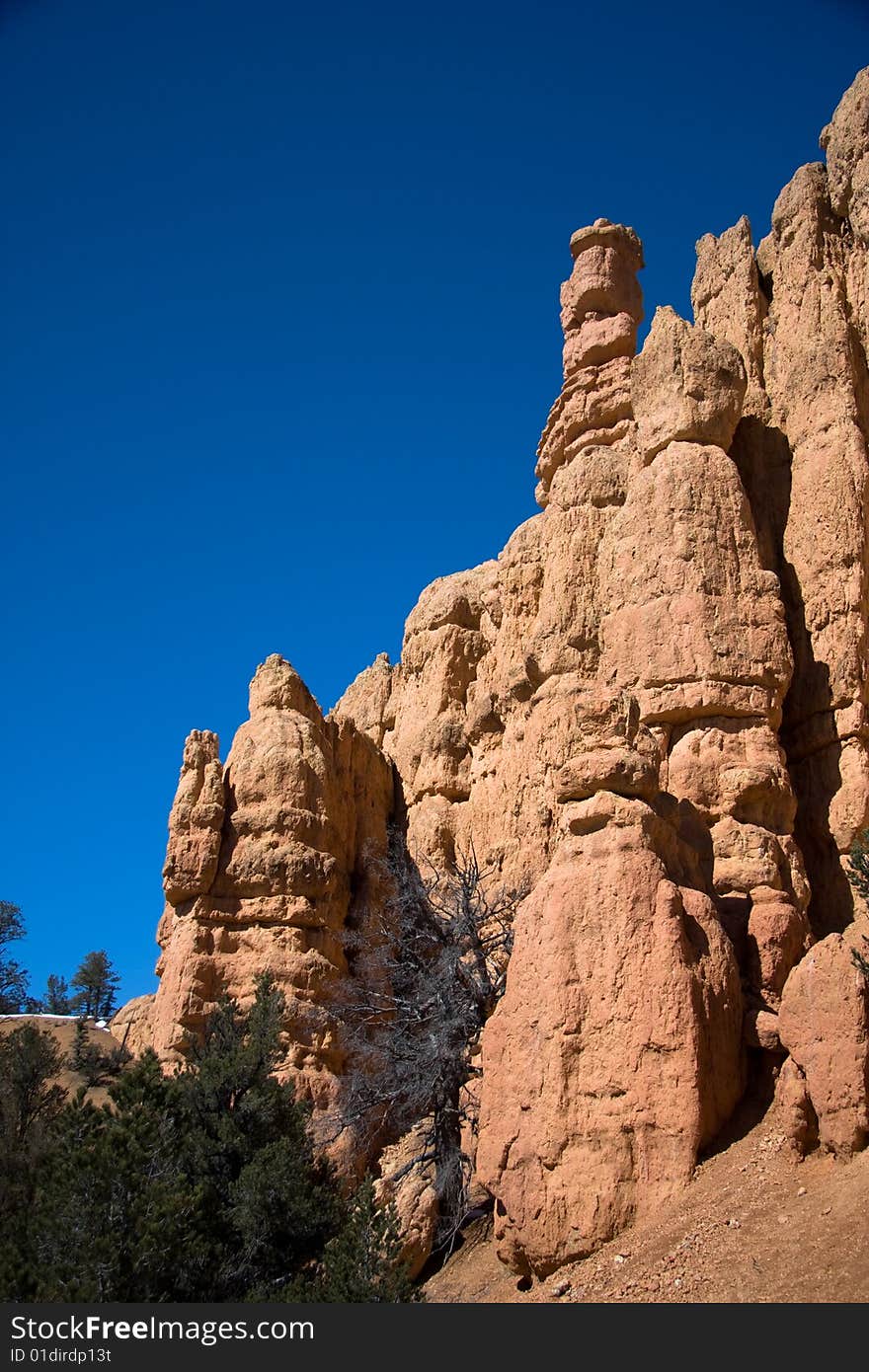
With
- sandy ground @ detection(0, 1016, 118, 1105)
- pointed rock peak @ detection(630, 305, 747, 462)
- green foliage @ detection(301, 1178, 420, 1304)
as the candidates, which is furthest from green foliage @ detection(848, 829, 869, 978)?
sandy ground @ detection(0, 1016, 118, 1105)

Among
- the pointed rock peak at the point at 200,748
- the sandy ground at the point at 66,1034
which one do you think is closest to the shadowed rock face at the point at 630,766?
the pointed rock peak at the point at 200,748

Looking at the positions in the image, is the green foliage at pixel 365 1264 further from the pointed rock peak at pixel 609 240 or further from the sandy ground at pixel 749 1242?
the pointed rock peak at pixel 609 240

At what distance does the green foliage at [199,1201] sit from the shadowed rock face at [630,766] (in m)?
1.66

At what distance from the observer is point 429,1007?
71.0 feet

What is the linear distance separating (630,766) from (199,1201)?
26.8 feet

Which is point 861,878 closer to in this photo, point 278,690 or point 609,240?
point 278,690

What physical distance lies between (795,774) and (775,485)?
524 centimetres

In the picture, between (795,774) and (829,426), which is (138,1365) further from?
(829,426)

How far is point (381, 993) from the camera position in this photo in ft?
73.6

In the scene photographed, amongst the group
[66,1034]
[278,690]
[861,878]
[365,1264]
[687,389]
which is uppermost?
[687,389]

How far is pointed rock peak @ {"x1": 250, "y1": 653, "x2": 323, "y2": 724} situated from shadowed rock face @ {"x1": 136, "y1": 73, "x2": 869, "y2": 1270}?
0.22 ft

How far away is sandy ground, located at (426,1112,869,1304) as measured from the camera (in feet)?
34.9

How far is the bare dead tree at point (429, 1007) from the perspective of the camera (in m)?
19.3

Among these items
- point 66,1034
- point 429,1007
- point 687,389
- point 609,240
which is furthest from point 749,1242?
point 66,1034
